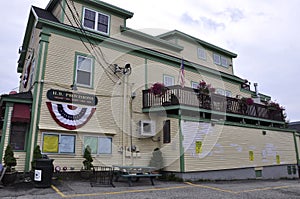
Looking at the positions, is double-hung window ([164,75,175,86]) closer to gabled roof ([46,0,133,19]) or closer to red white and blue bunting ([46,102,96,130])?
gabled roof ([46,0,133,19])

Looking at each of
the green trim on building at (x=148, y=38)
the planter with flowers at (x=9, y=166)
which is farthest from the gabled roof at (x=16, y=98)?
the green trim on building at (x=148, y=38)

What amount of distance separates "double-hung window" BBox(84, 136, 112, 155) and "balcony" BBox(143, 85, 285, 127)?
2.63m

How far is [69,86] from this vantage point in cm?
1103

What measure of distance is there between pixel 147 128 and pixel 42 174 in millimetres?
5653

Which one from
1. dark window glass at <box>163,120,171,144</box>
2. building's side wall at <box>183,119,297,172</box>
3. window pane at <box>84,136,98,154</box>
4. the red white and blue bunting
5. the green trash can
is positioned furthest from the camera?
dark window glass at <box>163,120,171,144</box>

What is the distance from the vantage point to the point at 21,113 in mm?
9742

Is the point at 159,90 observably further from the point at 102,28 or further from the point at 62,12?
the point at 62,12

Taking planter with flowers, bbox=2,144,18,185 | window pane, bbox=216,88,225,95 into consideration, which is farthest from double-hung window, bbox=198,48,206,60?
planter with flowers, bbox=2,144,18,185

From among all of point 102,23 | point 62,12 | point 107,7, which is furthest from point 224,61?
point 62,12

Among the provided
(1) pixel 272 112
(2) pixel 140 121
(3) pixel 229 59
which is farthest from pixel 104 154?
(3) pixel 229 59

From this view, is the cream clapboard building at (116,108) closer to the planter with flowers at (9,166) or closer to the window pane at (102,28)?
the window pane at (102,28)

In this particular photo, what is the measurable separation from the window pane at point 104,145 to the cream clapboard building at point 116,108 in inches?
1.8

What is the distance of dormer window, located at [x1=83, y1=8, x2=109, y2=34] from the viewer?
1260cm

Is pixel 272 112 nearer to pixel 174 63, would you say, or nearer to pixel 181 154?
pixel 174 63
